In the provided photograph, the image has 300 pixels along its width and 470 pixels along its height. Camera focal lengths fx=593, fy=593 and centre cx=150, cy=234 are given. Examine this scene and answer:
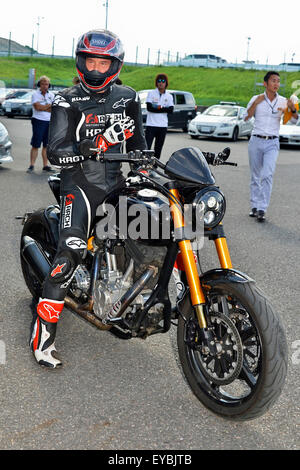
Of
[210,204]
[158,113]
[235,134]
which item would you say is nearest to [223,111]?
[235,134]

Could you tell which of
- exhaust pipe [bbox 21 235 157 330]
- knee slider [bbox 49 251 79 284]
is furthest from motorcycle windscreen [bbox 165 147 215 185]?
knee slider [bbox 49 251 79 284]

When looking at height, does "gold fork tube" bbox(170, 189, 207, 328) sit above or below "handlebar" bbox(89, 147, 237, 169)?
below

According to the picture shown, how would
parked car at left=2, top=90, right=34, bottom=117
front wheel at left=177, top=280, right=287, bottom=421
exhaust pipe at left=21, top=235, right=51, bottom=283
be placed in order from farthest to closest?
parked car at left=2, top=90, right=34, bottom=117 < exhaust pipe at left=21, top=235, right=51, bottom=283 < front wheel at left=177, top=280, right=287, bottom=421

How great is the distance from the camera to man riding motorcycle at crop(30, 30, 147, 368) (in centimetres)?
384

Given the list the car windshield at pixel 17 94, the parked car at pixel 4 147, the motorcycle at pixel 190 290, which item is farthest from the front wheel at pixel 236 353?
the car windshield at pixel 17 94

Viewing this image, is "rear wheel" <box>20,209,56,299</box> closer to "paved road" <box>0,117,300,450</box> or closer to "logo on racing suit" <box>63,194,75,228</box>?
"paved road" <box>0,117,300,450</box>

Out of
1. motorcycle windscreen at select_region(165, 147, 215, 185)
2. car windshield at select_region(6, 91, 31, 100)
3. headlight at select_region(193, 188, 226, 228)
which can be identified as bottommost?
headlight at select_region(193, 188, 226, 228)

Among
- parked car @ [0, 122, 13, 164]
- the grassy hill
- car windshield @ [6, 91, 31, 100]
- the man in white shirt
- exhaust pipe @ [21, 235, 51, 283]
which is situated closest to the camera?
exhaust pipe @ [21, 235, 51, 283]

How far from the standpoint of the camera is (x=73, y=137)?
396cm

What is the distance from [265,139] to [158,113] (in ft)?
14.6

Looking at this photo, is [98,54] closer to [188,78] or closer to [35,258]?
[35,258]

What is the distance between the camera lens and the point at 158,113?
12.6m
